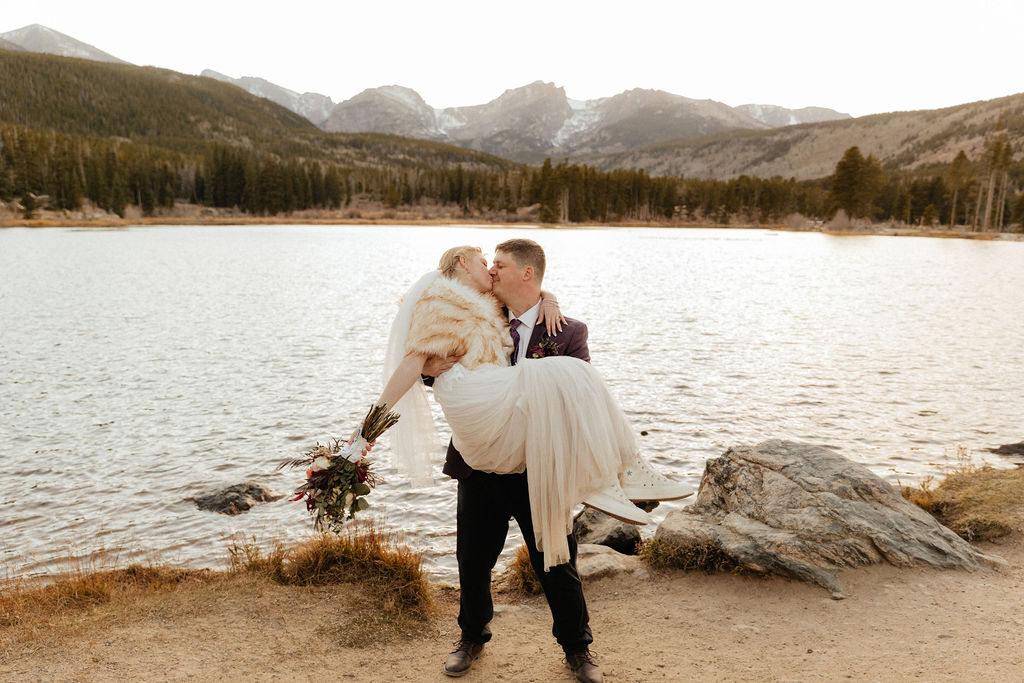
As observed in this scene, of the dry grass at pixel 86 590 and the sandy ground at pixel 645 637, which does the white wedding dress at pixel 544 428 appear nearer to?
the sandy ground at pixel 645 637

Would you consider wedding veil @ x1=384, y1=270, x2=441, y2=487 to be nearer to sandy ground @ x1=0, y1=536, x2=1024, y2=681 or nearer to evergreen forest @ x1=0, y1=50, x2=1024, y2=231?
sandy ground @ x1=0, y1=536, x2=1024, y2=681

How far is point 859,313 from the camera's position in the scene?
27.9 m

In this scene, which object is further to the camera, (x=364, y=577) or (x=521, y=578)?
(x=521, y=578)

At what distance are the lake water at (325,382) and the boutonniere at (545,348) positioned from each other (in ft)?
12.9

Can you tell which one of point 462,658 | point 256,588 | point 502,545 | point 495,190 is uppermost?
point 495,190

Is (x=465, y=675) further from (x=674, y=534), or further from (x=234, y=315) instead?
(x=234, y=315)

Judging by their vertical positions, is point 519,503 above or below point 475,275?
below

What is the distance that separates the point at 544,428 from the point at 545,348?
1.93 ft

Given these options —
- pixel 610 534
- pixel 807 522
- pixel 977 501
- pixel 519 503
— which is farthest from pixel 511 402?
pixel 977 501

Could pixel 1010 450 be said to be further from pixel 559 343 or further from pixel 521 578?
pixel 559 343

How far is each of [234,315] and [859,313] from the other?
25.4 metres

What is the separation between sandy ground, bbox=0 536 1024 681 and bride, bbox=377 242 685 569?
152 cm

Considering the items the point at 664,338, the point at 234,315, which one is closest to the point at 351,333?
the point at 234,315

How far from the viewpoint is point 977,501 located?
752 centimetres
